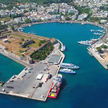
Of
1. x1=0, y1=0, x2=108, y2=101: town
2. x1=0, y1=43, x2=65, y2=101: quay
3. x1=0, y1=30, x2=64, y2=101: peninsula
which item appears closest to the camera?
x1=0, y1=43, x2=65, y2=101: quay

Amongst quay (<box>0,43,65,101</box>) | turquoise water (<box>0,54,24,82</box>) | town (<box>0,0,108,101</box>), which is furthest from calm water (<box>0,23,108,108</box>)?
town (<box>0,0,108,101</box>)

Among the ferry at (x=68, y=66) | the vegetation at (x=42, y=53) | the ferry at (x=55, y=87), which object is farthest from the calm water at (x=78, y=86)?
the vegetation at (x=42, y=53)

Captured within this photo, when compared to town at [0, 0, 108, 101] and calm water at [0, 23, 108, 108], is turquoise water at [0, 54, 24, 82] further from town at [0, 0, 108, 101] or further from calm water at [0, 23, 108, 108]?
town at [0, 0, 108, 101]

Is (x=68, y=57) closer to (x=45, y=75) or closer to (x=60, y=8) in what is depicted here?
(x=45, y=75)

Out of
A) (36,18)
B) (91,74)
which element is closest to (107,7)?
(36,18)

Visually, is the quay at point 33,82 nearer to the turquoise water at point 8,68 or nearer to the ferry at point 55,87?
the ferry at point 55,87

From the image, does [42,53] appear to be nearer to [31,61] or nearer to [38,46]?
[38,46]
